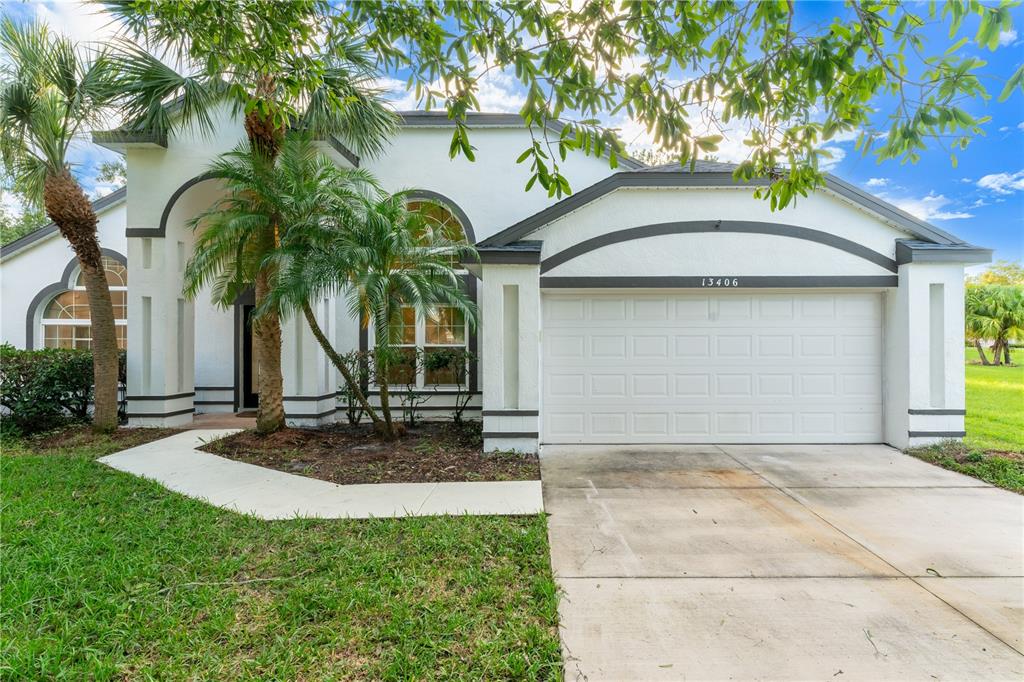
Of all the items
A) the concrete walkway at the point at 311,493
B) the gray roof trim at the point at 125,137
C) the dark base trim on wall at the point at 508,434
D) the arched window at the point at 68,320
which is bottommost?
the concrete walkway at the point at 311,493

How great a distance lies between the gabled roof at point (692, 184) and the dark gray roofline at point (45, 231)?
9655mm

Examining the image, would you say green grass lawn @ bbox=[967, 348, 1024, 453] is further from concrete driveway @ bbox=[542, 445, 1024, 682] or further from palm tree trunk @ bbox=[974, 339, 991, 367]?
concrete driveway @ bbox=[542, 445, 1024, 682]

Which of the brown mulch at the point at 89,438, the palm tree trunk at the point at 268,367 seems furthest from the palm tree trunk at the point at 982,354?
the brown mulch at the point at 89,438

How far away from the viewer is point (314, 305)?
8656 mm

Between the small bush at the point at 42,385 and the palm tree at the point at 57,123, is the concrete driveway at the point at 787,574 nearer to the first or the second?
the palm tree at the point at 57,123

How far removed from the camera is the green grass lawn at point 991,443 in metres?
6.12

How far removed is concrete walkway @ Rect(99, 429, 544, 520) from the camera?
195 inches

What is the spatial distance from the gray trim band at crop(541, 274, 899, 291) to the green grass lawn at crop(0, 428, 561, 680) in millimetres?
4050

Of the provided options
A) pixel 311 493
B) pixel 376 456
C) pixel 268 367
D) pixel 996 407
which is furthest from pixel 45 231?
pixel 996 407

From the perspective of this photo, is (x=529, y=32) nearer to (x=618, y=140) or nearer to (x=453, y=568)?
(x=618, y=140)

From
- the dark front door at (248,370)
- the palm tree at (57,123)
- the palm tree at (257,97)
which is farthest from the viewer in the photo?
the dark front door at (248,370)

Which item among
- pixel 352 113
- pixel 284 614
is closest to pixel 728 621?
pixel 284 614

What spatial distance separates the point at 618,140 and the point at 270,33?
10.9 feet

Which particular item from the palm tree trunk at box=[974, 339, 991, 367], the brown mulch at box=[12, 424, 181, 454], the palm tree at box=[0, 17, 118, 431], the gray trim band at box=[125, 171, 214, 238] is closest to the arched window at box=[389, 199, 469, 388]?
the gray trim band at box=[125, 171, 214, 238]
